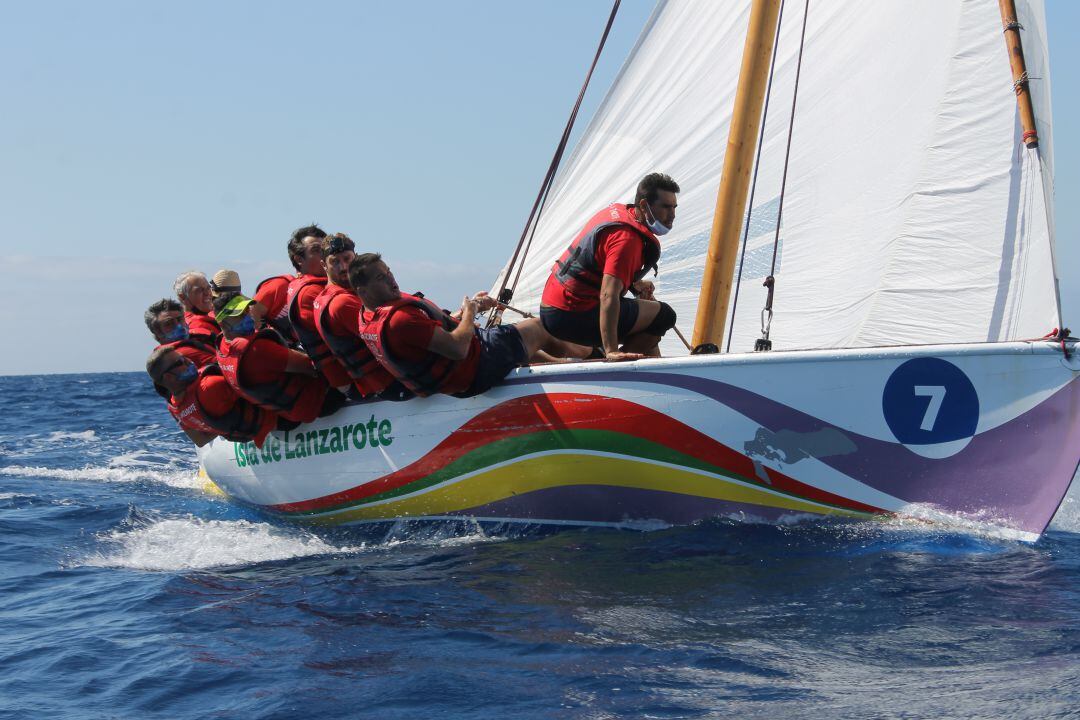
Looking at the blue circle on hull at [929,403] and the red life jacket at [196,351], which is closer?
the blue circle on hull at [929,403]

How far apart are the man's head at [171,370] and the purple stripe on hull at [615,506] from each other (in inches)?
85.1

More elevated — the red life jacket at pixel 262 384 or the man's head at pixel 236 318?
the man's head at pixel 236 318

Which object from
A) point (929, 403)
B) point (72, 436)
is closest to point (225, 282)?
point (929, 403)

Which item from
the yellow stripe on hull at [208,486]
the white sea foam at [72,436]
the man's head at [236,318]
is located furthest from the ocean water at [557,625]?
the white sea foam at [72,436]

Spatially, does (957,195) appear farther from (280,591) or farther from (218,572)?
(218,572)

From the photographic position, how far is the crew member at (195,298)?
7.58 meters

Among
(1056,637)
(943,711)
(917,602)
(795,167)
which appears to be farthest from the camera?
(795,167)

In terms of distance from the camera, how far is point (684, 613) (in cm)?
401

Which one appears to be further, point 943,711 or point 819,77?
point 819,77

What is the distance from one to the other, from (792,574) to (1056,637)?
1.12 meters

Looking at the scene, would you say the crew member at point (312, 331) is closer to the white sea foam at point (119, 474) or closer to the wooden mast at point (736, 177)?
the wooden mast at point (736, 177)

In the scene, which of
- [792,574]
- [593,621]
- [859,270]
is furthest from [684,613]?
[859,270]

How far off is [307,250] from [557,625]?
363cm

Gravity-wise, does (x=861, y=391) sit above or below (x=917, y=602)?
above
